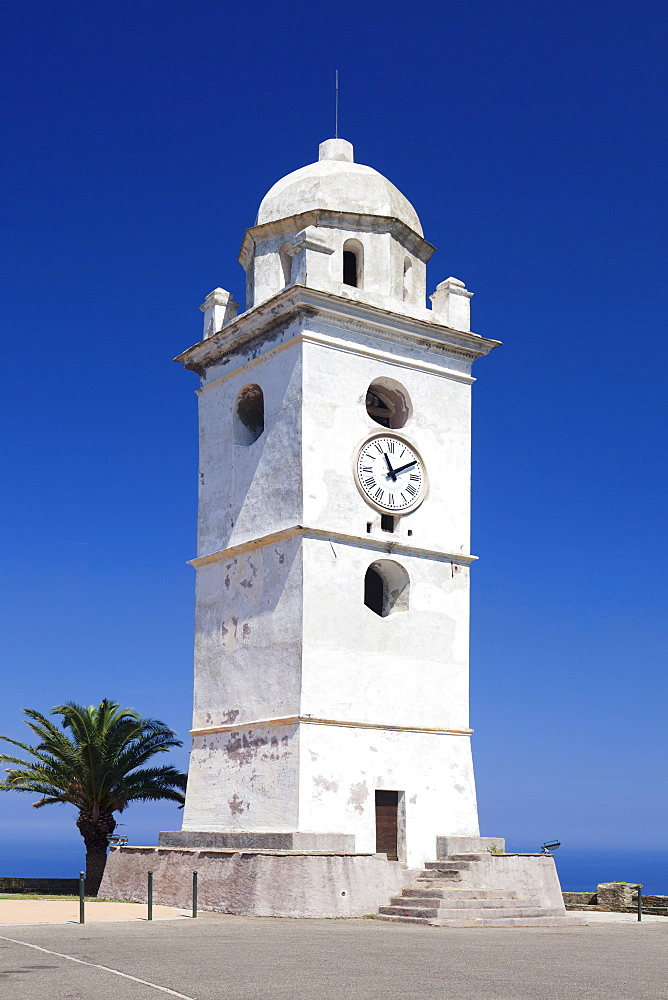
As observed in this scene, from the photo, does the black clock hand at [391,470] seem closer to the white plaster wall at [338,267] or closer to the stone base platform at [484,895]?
the white plaster wall at [338,267]

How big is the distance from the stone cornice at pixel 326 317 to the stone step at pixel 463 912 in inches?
439

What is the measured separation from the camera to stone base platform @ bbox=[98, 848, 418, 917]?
19.6 meters

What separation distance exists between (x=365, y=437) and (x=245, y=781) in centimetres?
713

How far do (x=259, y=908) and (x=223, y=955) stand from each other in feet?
20.2

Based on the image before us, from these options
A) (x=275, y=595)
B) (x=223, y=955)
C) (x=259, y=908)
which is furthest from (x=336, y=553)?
(x=223, y=955)

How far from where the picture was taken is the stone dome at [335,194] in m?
25.8

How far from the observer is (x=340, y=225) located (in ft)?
83.5

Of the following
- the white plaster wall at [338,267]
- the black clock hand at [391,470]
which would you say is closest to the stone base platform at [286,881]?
the black clock hand at [391,470]

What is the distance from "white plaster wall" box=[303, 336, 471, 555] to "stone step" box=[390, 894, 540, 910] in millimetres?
6934

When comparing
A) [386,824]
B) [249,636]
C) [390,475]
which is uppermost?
[390,475]

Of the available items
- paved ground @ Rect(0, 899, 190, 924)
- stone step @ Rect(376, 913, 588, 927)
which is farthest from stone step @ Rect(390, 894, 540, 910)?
paved ground @ Rect(0, 899, 190, 924)

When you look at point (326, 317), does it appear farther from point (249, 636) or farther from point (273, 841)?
point (273, 841)

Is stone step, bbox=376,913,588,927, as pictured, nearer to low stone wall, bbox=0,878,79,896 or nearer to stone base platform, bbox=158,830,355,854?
stone base platform, bbox=158,830,355,854

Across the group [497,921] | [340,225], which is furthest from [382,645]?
[340,225]
